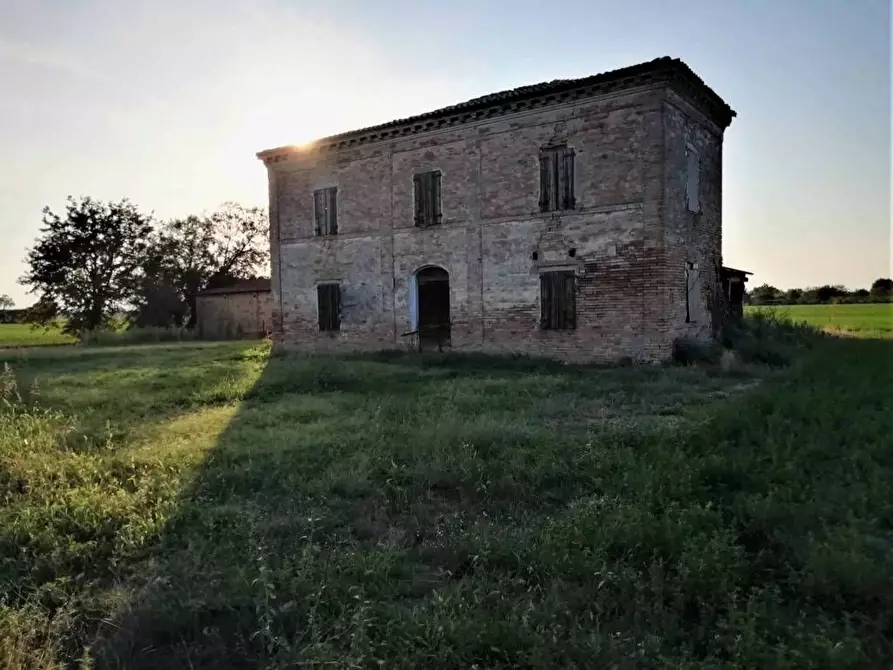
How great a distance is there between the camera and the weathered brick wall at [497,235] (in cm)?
1453

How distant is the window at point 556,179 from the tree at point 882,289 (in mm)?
52616

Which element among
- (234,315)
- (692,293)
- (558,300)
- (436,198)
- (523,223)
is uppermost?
(436,198)

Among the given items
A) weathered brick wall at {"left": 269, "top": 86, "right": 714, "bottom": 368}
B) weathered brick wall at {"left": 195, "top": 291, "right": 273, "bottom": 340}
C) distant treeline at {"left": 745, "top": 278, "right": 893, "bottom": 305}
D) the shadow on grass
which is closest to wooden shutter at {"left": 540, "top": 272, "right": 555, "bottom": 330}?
weathered brick wall at {"left": 269, "top": 86, "right": 714, "bottom": 368}

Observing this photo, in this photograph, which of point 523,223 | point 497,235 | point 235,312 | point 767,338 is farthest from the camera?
point 235,312

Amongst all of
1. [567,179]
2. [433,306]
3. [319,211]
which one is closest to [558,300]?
[567,179]

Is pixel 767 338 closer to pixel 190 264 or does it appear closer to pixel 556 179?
pixel 556 179

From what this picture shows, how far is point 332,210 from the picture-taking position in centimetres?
1936

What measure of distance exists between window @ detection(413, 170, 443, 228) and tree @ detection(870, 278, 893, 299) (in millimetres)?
53468

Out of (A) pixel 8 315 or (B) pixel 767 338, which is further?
(A) pixel 8 315

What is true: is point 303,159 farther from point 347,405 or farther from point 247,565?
point 247,565

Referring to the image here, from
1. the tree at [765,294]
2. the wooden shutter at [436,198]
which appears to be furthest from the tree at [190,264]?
the tree at [765,294]

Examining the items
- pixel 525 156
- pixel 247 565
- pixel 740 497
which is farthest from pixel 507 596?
pixel 525 156

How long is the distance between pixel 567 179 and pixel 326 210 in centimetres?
783

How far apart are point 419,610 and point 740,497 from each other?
3060 millimetres
